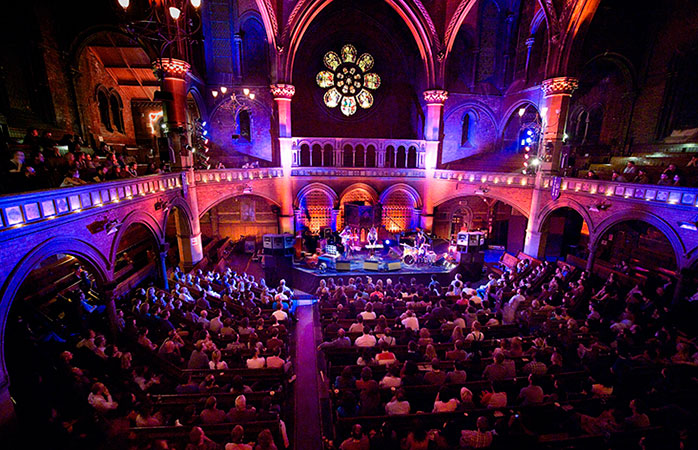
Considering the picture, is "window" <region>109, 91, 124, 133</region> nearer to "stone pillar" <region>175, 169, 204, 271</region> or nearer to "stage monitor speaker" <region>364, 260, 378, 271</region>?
"stone pillar" <region>175, 169, 204, 271</region>

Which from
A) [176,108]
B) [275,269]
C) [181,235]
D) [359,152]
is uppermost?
[176,108]

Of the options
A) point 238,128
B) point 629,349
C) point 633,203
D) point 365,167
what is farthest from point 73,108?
point 633,203

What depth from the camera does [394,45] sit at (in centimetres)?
2222

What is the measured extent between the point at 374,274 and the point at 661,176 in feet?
38.8

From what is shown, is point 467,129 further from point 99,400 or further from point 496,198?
point 99,400

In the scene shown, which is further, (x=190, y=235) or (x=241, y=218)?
(x=241, y=218)

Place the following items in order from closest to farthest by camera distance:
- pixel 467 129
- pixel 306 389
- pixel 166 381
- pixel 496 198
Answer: pixel 166 381, pixel 306 389, pixel 496 198, pixel 467 129

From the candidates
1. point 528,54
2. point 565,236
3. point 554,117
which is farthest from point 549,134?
point 565,236

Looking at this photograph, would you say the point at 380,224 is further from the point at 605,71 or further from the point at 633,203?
the point at 605,71

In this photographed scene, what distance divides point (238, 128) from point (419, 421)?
1974cm

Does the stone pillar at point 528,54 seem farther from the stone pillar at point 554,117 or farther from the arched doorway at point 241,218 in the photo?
the arched doorway at point 241,218

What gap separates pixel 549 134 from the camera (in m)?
16.4

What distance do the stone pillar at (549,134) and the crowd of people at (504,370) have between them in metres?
5.59

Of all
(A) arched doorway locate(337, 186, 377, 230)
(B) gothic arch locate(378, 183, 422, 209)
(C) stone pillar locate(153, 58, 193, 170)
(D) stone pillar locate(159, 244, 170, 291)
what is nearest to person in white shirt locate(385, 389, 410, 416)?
(D) stone pillar locate(159, 244, 170, 291)
